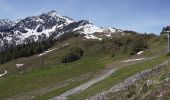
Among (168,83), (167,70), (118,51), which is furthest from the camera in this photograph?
(118,51)

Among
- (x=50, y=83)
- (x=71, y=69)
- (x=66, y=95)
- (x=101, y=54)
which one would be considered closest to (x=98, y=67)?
(x=71, y=69)

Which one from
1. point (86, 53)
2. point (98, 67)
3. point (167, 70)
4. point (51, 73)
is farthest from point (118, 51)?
point (167, 70)

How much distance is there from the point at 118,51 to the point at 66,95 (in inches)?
3857

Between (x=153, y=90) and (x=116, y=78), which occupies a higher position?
(x=153, y=90)

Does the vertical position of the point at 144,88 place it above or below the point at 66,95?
above

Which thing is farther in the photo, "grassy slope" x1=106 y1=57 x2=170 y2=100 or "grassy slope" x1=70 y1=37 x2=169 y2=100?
"grassy slope" x1=70 y1=37 x2=169 y2=100

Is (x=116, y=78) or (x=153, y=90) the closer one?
(x=153, y=90)

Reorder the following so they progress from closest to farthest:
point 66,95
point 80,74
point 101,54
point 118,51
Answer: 1. point 66,95
2. point 80,74
3. point 118,51
4. point 101,54

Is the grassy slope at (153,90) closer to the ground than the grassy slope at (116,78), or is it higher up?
higher up

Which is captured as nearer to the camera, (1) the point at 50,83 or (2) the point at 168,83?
(2) the point at 168,83

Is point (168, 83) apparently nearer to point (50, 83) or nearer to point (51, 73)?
point (50, 83)

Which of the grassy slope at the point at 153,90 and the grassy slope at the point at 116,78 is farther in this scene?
the grassy slope at the point at 116,78

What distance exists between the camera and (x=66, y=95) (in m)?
62.6

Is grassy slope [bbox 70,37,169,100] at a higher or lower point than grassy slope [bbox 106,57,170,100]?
lower
